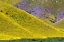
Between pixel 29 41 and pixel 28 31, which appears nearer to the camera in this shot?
pixel 29 41

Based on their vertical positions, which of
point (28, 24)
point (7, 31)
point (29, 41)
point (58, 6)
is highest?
point (58, 6)

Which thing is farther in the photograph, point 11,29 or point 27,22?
point 27,22

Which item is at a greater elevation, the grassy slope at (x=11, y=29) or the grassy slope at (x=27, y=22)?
the grassy slope at (x=27, y=22)

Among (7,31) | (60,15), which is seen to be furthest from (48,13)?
(7,31)

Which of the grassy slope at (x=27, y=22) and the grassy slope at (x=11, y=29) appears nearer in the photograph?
the grassy slope at (x=11, y=29)

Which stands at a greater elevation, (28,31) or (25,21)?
(25,21)

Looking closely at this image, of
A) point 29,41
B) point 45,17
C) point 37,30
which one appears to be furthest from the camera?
point 45,17

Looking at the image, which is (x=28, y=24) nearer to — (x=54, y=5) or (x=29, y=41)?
(x=29, y=41)

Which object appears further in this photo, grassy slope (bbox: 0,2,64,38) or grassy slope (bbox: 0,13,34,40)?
grassy slope (bbox: 0,2,64,38)

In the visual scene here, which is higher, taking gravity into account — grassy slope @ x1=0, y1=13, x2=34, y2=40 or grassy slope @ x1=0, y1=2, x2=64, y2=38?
grassy slope @ x1=0, y1=2, x2=64, y2=38

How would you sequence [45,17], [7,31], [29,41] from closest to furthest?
1. [29,41]
2. [7,31]
3. [45,17]

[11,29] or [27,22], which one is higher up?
[27,22]
